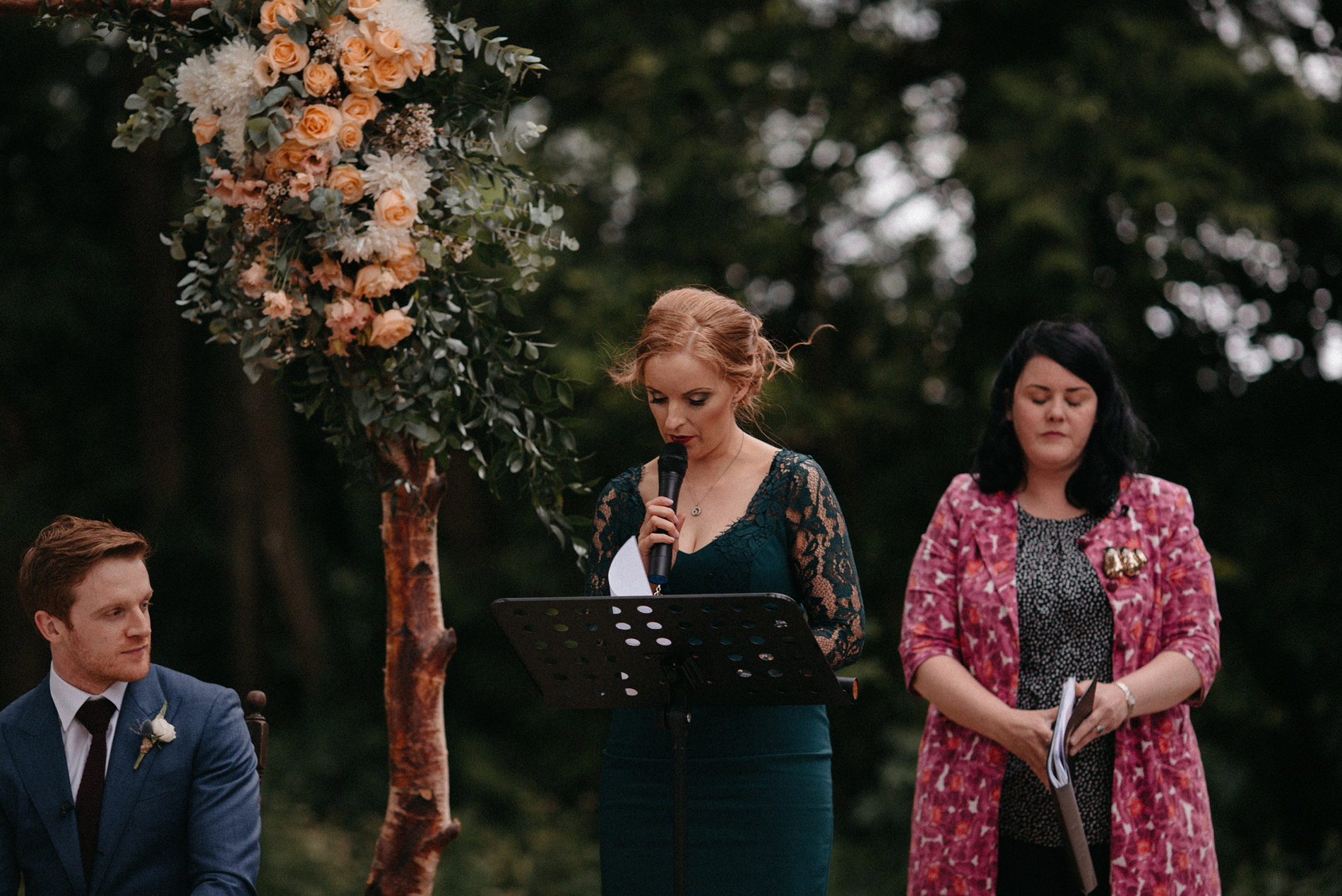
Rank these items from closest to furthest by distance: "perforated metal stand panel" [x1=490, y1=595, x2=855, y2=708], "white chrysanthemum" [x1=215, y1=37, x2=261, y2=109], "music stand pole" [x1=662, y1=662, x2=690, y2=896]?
"perforated metal stand panel" [x1=490, y1=595, x2=855, y2=708] → "music stand pole" [x1=662, y1=662, x2=690, y2=896] → "white chrysanthemum" [x1=215, y1=37, x2=261, y2=109]

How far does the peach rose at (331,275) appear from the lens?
2613 mm

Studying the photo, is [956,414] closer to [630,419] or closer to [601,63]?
[630,419]

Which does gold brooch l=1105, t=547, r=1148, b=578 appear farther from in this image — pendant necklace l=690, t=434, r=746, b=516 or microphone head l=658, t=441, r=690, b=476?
microphone head l=658, t=441, r=690, b=476

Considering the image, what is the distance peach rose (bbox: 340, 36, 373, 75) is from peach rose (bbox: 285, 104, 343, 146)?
3.8 inches

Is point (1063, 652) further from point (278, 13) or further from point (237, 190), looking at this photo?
point (278, 13)

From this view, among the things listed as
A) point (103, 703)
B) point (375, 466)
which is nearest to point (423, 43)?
point (375, 466)

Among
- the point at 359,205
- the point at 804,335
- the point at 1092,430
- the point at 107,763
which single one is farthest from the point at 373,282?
the point at 804,335

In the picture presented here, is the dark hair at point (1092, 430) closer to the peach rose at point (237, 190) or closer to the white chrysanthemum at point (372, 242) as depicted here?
the white chrysanthemum at point (372, 242)

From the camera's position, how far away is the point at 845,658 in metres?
2.40

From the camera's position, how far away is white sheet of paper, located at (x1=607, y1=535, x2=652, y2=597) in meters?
2.30

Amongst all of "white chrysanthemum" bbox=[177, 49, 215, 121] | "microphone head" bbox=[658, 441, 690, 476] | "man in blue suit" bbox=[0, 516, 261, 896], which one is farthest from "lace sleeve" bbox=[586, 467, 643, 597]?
"white chrysanthemum" bbox=[177, 49, 215, 121]

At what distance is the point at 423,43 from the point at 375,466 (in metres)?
0.92

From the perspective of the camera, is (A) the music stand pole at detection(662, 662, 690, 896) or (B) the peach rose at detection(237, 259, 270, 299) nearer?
(A) the music stand pole at detection(662, 662, 690, 896)

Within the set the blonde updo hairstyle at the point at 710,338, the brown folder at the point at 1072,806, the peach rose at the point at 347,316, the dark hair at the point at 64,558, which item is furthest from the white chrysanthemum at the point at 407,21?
the brown folder at the point at 1072,806
